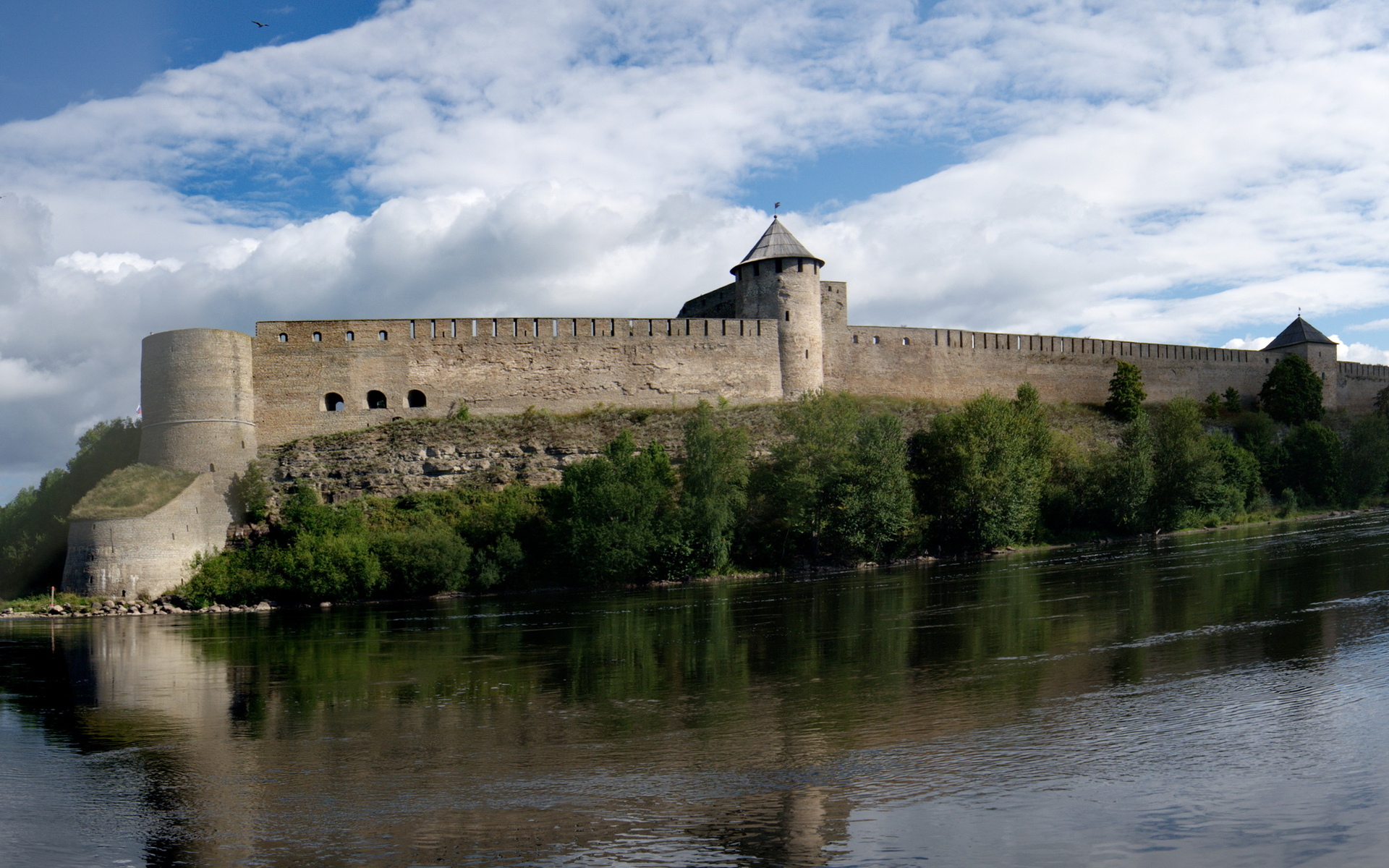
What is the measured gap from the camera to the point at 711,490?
24766mm

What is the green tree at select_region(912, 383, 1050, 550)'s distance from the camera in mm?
27078

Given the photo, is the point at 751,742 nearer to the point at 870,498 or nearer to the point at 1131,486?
the point at 870,498

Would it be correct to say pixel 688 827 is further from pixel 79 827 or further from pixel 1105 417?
pixel 1105 417

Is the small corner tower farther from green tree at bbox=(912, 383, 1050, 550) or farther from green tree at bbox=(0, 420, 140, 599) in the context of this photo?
green tree at bbox=(0, 420, 140, 599)

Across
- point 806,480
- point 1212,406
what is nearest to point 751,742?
point 806,480

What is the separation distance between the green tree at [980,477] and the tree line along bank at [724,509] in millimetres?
55

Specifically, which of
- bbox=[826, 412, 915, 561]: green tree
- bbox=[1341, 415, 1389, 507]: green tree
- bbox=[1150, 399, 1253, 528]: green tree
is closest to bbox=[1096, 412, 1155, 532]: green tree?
bbox=[1150, 399, 1253, 528]: green tree

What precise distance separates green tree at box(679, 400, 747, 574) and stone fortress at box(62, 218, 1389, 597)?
16.2 feet

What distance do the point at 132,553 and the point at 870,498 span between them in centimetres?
1720

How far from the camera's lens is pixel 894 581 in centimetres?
2123

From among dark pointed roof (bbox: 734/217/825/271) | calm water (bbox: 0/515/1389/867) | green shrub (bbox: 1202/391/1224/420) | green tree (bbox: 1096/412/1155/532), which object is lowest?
calm water (bbox: 0/515/1389/867)

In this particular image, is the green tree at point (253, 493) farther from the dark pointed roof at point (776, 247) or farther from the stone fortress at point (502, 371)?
the dark pointed roof at point (776, 247)

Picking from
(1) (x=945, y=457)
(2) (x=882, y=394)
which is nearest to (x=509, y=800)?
(1) (x=945, y=457)

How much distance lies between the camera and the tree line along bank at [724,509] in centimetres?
2358
